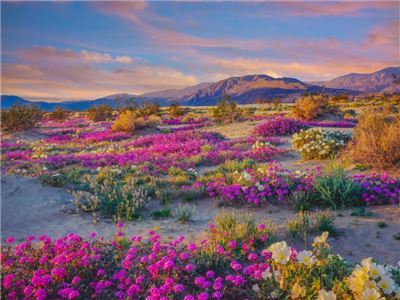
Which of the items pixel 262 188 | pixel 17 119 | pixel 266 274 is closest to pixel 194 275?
pixel 266 274

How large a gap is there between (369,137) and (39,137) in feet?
74.6

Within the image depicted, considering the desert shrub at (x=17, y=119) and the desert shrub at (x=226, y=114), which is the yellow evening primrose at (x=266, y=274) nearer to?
the desert shrub at (x=226, y=114)

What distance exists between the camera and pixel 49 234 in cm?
629

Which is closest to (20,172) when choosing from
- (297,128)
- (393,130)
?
(393,130)

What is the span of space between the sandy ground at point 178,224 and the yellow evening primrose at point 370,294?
227 centimetres

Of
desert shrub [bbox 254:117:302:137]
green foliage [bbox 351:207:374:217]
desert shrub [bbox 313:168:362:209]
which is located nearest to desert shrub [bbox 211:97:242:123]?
desert shrub [bbox 254:117:302:137]

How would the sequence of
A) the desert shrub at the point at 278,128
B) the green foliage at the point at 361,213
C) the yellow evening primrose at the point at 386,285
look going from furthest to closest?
the desert shrub at the point at 278,128 < the green foliage at the point at 361,213 < the yellow evening primrose at the point at 386,285

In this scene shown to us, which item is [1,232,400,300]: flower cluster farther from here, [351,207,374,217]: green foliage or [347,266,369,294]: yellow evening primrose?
[351,207,374,217]: green foliage

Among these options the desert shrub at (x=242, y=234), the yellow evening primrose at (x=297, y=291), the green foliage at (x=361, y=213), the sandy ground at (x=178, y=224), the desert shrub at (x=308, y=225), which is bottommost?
the sandy ground at (x=178, y=224)

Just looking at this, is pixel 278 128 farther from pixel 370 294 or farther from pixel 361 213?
pixel 370 294

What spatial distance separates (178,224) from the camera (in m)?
6.45

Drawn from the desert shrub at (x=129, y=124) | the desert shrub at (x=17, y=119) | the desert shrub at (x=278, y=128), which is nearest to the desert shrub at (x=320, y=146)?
the desert shrub at (x=278, y=128)

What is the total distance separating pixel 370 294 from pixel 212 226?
2.68 metres

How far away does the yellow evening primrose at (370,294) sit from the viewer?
2.79m
